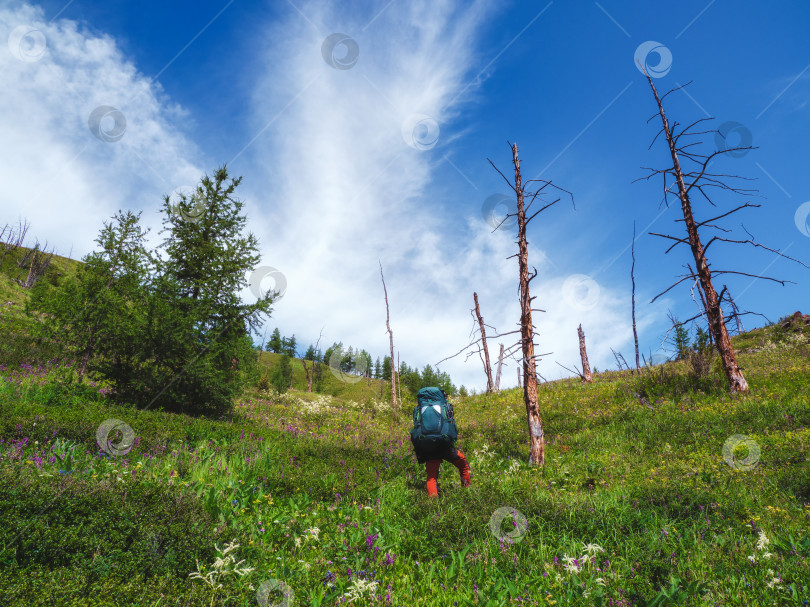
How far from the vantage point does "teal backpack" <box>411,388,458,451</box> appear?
6.66 m

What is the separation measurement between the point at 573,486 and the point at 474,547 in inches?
140

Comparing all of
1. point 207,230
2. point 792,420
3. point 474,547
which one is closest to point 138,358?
point 207,230

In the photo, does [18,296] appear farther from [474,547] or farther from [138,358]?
[474,547]

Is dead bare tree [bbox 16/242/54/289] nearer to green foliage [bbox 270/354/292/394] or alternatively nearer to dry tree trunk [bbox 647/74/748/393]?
green foliage [bbox 270/354/292/394]

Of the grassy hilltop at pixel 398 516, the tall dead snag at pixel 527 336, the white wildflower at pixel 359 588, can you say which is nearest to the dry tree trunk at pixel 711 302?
the grassy hilltop at pixel 398 516

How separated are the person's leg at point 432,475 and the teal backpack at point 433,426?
0.37m

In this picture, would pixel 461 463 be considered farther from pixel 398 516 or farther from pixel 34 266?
pixel 34 266

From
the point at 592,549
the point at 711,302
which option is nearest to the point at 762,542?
the point at 592,549

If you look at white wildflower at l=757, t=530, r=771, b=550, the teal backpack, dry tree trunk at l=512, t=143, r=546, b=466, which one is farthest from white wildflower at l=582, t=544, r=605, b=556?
dry tree trunk at l=512, t=143, r=546, b=466

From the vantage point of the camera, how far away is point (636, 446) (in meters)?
9.24

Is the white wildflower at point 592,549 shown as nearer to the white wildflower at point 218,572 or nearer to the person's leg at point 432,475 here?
the person's leg at point 432,475

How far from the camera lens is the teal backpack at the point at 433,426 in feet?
21.9

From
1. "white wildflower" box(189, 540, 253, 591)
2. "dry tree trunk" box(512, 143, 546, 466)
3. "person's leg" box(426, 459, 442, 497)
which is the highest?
"dry tree trunk" box(512, 143, 546, 466)

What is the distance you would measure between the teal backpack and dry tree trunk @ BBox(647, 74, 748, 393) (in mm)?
10061
